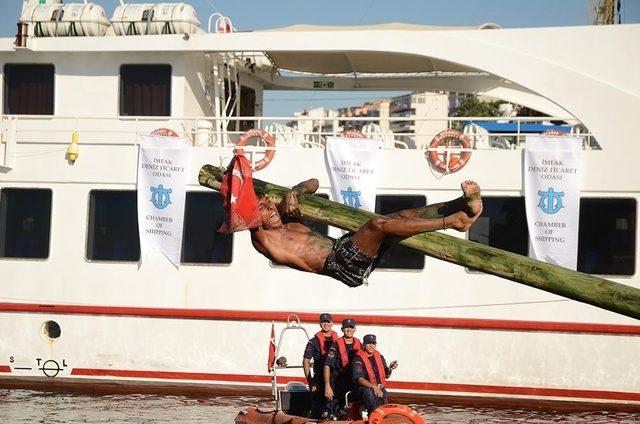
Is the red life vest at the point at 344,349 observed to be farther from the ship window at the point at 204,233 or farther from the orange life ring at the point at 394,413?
the ship window at the point at 204,233

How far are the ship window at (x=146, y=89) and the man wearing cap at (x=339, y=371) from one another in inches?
236

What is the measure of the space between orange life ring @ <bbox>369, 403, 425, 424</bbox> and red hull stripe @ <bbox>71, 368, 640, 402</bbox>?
362cm

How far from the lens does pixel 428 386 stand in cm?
1465

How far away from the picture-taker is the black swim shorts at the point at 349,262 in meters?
6.54

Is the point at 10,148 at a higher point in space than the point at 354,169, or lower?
higher

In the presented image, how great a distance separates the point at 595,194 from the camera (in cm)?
1466

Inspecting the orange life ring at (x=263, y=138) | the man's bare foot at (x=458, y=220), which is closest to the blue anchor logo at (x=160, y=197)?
the orange life ring at (x=263, y=138)

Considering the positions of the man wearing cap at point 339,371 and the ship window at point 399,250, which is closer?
the man wearing cap at point 339,371

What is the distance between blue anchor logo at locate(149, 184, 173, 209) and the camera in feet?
50.5

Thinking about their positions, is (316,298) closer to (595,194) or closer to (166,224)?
(166,224)

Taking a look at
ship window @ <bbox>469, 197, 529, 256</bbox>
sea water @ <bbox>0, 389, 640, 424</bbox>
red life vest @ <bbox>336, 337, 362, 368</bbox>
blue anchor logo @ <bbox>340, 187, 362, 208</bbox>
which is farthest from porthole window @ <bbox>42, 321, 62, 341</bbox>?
ship window @ <bbox>469, 197, 529, 256</bbox>

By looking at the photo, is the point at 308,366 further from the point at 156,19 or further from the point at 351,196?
the point at 156,19

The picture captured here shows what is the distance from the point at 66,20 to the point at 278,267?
230 inches

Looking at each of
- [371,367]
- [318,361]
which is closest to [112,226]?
[318,361]
